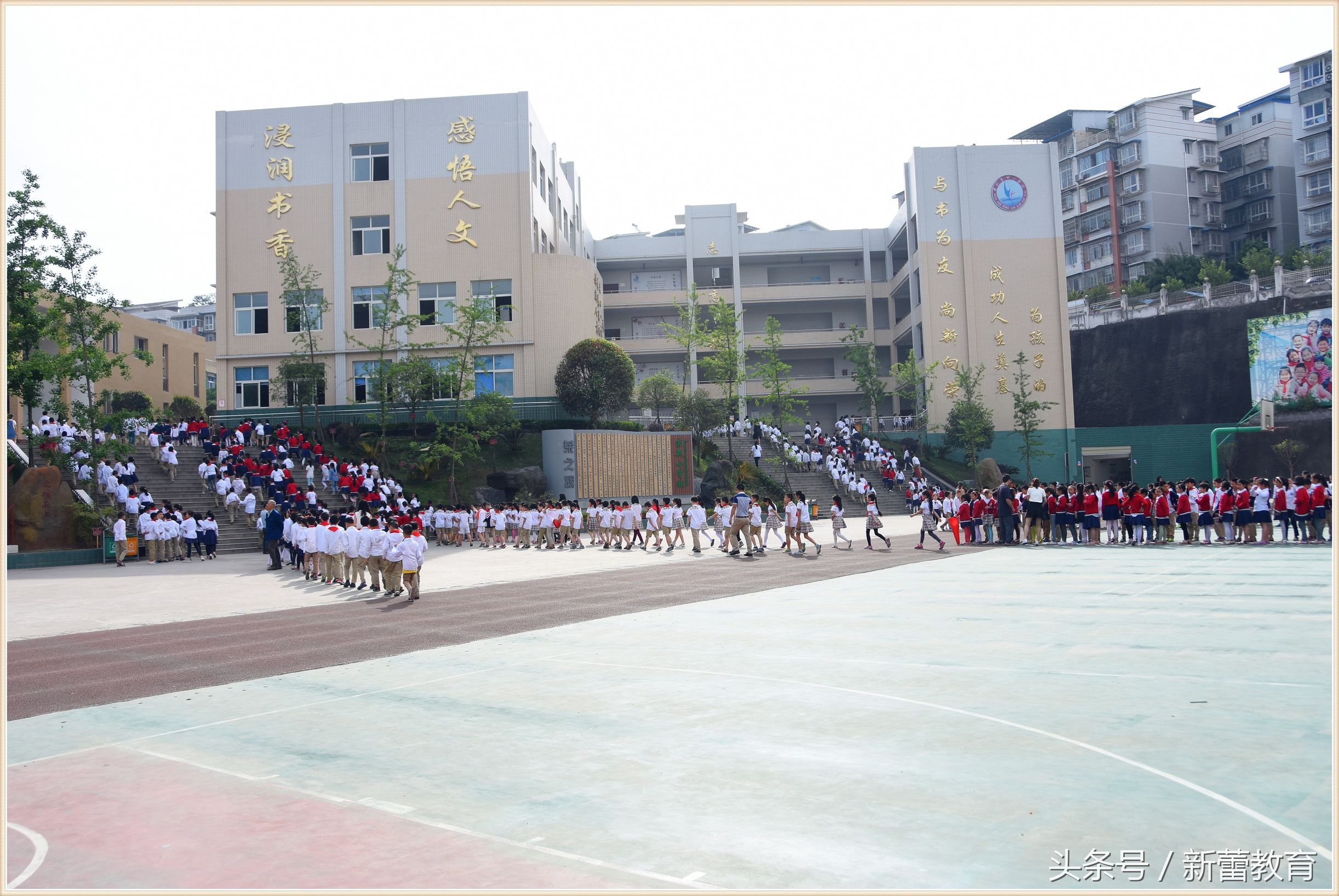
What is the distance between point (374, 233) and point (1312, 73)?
185 ft

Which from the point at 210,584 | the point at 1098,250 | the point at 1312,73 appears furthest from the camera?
the point at 1098,250

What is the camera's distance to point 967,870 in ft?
13.6

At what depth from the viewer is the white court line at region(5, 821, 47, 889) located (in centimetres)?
441

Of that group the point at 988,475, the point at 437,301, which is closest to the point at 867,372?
the point at 988,475

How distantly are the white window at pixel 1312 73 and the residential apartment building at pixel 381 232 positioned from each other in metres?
48.4

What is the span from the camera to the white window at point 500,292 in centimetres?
4044

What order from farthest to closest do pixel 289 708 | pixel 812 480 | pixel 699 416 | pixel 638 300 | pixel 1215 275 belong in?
pixel 638 300 → pixel 1215 275 → pixel 699 416 → pixel 812 480 → pixel 289 708

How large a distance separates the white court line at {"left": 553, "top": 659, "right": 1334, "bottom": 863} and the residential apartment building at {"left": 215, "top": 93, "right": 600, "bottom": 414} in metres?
32.6

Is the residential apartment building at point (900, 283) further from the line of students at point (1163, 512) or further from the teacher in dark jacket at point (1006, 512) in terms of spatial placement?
the teacher in dark jacket at point (1006, 512)

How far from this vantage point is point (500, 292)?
134ft

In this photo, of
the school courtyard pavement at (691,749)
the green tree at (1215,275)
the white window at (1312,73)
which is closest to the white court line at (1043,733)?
the school courtyard pavement at (691,749)

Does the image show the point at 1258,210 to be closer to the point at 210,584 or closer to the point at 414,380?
the point at 414,380

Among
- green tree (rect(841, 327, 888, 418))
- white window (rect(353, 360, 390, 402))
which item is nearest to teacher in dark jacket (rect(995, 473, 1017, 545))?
green tree (rect(841, 327, 888, 418))

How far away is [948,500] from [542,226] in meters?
24.0
